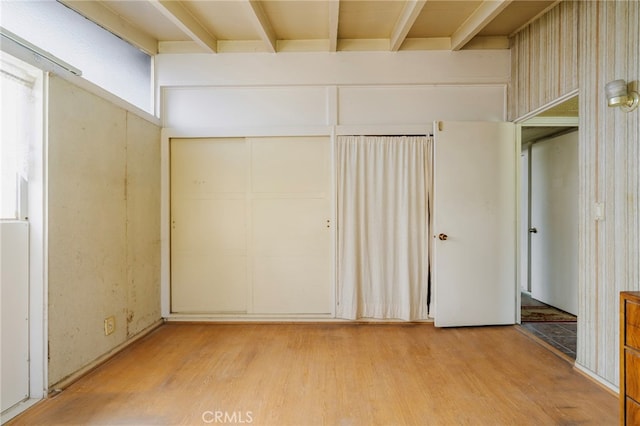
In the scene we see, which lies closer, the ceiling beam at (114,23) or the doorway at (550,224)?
the ceiling beam at (114,23)

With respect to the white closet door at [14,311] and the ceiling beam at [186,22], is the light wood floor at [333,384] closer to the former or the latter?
the white closet door at [14,311]

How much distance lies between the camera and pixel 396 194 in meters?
3.15

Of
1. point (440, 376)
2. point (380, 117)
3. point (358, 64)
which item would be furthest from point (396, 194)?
point (440, 376)

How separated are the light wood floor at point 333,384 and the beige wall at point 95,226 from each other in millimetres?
277

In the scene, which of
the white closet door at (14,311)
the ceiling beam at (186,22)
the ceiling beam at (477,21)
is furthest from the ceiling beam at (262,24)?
the white closet door at (14,311)

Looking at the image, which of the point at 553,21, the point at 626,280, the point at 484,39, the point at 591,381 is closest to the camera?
the point at 626,280

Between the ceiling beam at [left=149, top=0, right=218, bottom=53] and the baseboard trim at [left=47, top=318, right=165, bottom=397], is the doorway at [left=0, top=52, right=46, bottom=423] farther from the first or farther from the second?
the ceiling beam at [left=149, top=0, right=218, bottom=53]

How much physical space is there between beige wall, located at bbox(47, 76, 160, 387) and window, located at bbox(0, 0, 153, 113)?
0.31 metres

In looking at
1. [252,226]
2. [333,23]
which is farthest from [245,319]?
[333,23]

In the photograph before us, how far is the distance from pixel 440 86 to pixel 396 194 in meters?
1.22

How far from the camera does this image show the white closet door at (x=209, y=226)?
3.24m

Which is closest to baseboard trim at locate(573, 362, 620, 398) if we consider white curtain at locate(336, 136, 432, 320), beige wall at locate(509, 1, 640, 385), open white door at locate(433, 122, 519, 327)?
beige wall at locate(509, 1, 640, 385)

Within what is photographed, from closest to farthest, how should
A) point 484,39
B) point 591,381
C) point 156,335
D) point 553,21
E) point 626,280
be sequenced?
point 626,280 < point 591,381 < point 553,21 < point 156,335 < point 484,39

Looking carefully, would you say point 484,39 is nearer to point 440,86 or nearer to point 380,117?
point 440,86
